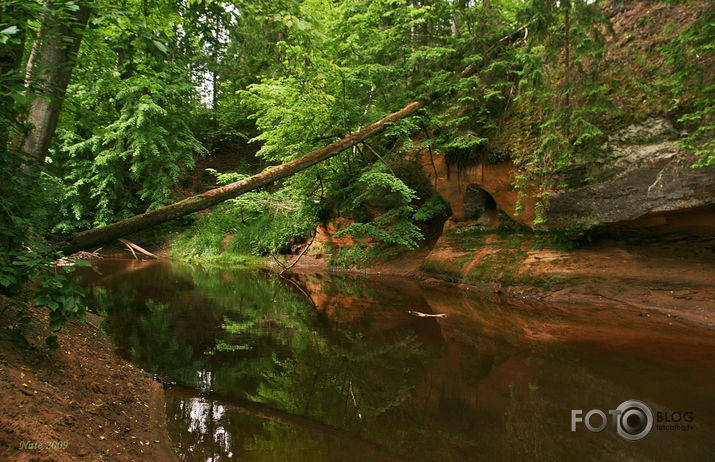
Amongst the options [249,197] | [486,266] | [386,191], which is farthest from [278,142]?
[486,266]

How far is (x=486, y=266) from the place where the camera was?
10.4m

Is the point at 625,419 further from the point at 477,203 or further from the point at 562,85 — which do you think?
the point at 477,203

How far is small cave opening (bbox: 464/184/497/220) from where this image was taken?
11703 mm

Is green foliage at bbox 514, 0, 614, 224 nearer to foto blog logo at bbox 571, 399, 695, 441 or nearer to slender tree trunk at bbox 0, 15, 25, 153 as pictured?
foto blog logo at bbox 571, 399, 695, 441

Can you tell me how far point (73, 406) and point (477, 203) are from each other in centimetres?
1107

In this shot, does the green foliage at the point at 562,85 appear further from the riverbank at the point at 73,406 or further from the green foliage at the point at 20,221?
the riverbank at the point at 73,406

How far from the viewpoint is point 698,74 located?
6.07 meters

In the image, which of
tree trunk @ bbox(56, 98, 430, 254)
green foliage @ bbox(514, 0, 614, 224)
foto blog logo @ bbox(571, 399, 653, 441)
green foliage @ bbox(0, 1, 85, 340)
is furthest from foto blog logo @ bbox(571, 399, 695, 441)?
green foliage @ bbox(514, 0, 614, 224)

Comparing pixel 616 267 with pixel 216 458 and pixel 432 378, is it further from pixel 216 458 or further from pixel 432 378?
pixel 216 458

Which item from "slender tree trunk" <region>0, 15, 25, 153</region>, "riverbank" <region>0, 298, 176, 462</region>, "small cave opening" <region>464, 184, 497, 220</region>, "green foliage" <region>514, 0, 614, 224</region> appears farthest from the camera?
"small cave opening" <region>464, 184, 497, 220</region>

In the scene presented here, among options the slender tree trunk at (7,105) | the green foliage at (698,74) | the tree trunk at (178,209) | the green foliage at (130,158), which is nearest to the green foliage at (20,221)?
the slender tree trunk at (7,105)

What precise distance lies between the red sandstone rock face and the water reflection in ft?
9.85

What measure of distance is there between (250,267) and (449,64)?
463 inches

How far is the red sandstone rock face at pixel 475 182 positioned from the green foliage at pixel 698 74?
3.63 m
